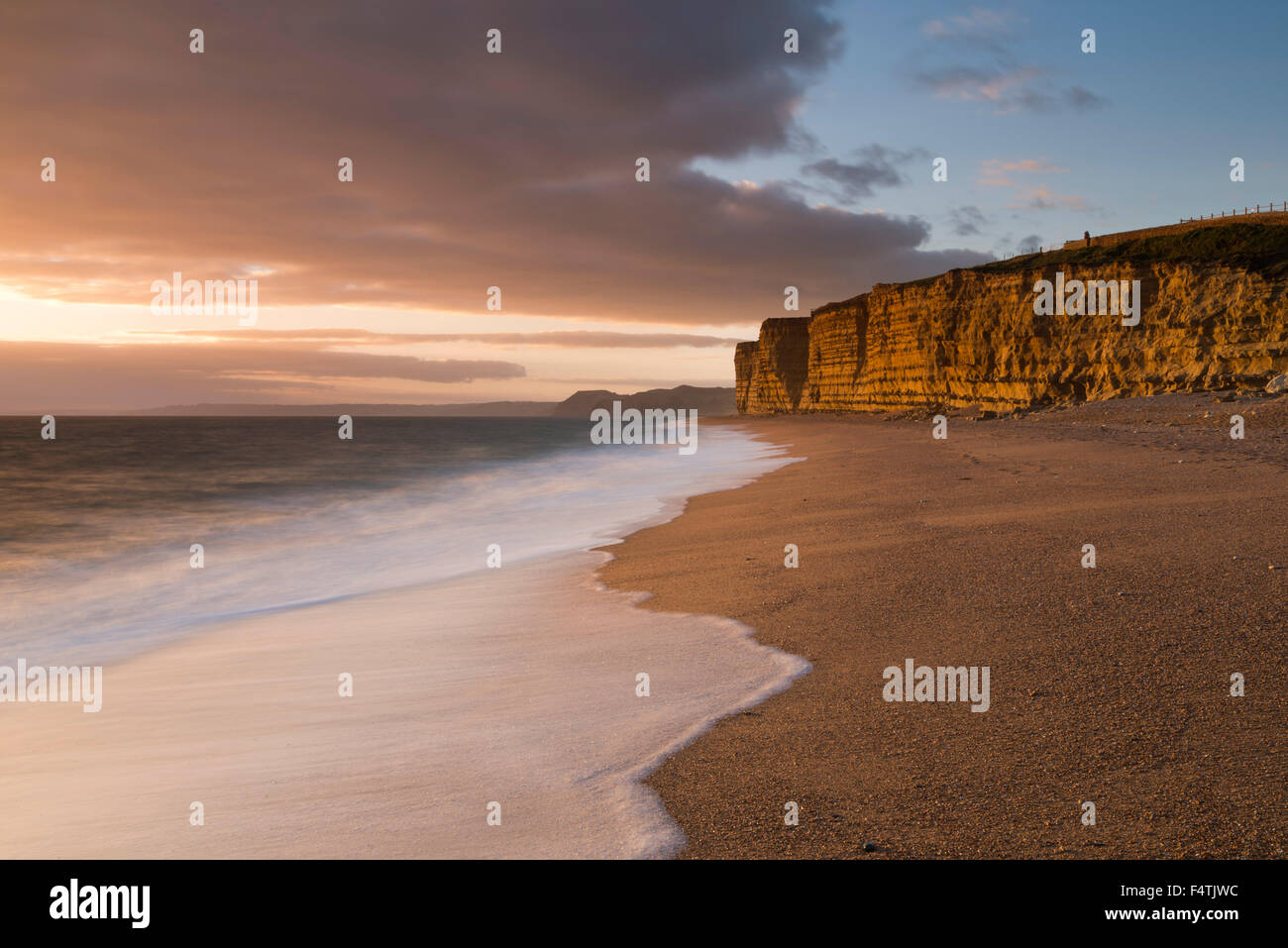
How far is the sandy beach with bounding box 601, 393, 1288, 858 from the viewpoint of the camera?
10.5ft

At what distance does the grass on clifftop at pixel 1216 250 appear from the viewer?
32.2 meters

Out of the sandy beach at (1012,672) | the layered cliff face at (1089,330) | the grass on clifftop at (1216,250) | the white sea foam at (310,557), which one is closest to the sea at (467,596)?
the white sea foam at (310,557)

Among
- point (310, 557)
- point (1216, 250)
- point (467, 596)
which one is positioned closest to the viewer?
point (467, 596)

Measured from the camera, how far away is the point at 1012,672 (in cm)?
481

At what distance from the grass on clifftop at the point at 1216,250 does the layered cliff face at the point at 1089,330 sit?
0.08m

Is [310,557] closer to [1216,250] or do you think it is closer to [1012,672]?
[1012,672]

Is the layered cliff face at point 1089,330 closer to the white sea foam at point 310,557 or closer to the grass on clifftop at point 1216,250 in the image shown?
the grass on clifftop at point 1216,250

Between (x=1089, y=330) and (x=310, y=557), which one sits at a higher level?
(x=1089, y=330)

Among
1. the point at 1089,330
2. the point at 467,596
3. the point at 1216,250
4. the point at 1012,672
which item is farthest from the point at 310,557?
the point at 1216,250

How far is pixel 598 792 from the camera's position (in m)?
3.73

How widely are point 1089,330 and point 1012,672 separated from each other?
125 ft
